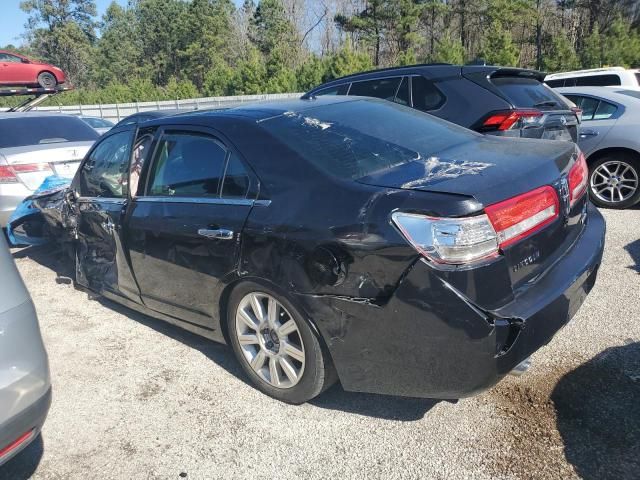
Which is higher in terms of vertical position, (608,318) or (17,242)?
(17,242)

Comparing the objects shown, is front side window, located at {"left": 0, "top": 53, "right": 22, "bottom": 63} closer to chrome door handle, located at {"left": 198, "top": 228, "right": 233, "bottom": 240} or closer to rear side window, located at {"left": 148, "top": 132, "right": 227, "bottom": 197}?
rear side window, located at {"left": 148, "top": 132, "right": 227, "bottom": 197}

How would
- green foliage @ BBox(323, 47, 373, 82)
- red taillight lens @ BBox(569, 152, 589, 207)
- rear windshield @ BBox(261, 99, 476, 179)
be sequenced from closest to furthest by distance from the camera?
rear windshield @ BBox(261, 99, 476, 179), red taillight lens @ BBox(569, 152, 589, 207), green foliage @ BBox(323, 47, 373, 82)

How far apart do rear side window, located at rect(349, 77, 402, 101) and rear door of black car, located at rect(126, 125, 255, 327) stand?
3555mm

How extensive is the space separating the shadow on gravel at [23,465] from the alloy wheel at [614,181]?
6406 mm

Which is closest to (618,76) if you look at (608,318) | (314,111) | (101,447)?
(608,318)

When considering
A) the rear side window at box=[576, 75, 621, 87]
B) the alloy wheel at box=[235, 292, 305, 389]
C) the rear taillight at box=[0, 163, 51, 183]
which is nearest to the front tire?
the alloy wheel at box=[235, 292, 305, 389]

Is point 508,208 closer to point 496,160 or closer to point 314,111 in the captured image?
point 496,160

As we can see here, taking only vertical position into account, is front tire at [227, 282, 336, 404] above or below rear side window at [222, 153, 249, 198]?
below

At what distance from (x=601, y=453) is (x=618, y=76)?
10.5 meters

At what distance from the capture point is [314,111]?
10.6ft

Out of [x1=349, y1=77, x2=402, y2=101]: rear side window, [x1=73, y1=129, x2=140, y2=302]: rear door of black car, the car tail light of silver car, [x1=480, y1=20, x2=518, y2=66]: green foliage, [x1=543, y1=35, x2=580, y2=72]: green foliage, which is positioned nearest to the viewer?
the car tail light of silver car

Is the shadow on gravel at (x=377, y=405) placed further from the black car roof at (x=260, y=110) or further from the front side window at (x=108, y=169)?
the front side window at (x=108, y=169)

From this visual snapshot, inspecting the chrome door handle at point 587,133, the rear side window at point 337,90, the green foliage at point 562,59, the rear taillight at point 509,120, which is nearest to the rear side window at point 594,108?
the chrome door handle at point 587,133

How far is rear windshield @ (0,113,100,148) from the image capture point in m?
6.29
